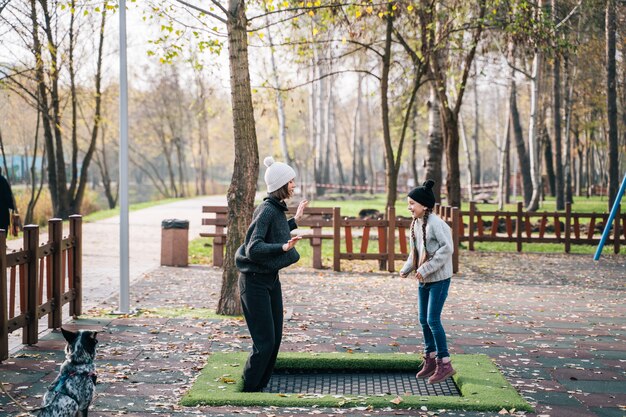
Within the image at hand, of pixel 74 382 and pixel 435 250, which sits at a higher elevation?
pixel 435 250

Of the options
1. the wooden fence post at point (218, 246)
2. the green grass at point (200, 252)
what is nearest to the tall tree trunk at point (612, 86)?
the green grass at point (200, 252)

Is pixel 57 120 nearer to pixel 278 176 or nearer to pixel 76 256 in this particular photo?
pixel 76 256

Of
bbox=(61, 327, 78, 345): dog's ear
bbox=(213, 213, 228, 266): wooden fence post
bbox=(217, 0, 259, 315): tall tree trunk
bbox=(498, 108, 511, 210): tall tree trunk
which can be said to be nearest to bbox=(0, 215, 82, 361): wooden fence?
bbox=(217, 0, 259, 315): tall tree trunk

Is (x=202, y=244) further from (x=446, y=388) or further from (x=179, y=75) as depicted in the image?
(x=179, y=75)

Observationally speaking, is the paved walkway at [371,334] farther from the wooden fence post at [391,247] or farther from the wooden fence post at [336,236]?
the wooden fence post at [391,247]

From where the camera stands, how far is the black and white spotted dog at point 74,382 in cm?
476

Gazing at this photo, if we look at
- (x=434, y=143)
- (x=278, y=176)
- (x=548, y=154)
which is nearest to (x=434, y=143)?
(x=434, y=143)

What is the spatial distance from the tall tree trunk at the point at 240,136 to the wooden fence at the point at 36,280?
198cm

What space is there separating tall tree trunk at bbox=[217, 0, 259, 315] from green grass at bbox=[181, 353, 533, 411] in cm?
250

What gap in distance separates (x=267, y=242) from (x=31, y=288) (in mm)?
3160

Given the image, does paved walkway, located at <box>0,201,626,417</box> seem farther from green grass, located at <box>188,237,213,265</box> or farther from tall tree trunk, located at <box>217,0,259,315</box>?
green grass, located at <box>188,237,213,265</box>

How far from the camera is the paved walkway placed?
6.43 m

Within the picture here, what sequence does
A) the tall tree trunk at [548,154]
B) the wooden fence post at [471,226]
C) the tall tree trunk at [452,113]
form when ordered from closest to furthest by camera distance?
the tall tree trunk at [452,113], the wooden fence post at [471,226], the tall tree trunk at [548,154]

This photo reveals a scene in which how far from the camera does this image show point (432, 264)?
267 inches
